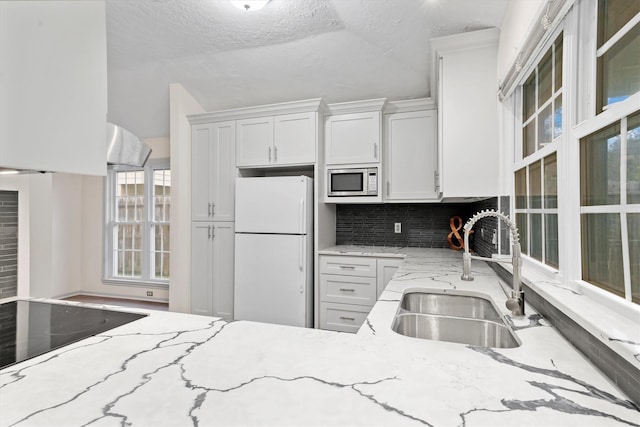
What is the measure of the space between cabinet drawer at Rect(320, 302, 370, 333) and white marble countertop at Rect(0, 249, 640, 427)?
2152mm

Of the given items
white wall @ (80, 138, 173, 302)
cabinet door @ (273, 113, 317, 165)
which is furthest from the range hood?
white wall @ (80, 138, 173, 302)

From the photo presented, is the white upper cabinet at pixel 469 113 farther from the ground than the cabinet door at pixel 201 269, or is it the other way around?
the white upper cabinet at pixel 469 113

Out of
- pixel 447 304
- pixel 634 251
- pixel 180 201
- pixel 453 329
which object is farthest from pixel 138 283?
pixel 634 251

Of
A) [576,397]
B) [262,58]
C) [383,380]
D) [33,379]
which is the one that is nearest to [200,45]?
[262,58]

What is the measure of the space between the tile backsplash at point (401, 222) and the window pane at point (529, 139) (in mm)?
1394

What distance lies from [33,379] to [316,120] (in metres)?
2.91

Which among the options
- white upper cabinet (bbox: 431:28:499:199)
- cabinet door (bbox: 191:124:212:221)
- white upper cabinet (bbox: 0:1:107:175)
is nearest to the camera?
white upper cabinet (bbox: 0:1:107:175)

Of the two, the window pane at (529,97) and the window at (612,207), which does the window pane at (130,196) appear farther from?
the window at (612,207)

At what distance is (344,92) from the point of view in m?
3.41

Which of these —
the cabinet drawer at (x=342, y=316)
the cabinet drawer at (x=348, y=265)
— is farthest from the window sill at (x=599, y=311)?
the cabinet drawer at (x=342, y=316)

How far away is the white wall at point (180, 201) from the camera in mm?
3684

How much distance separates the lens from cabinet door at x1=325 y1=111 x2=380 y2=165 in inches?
128

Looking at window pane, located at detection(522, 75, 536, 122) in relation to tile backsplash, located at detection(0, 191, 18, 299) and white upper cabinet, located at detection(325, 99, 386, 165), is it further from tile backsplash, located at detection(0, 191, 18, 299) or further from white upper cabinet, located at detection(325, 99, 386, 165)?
tile backsplash, located at detection(0, 191, 18, 299)

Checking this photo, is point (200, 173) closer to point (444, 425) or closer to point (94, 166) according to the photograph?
point (94, 166)
